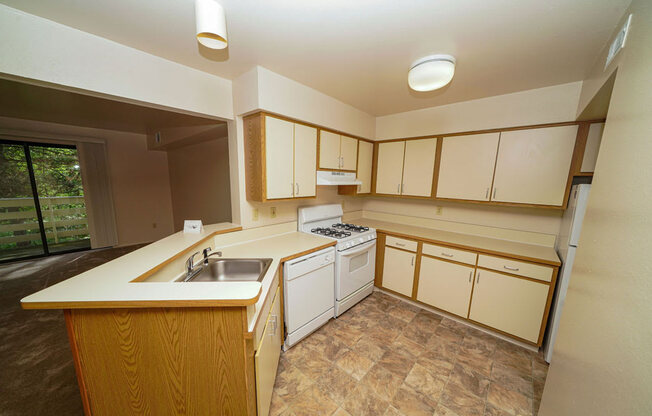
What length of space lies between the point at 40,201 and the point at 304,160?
16.9 ft

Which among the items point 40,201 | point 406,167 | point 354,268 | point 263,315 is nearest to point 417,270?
point 354,268

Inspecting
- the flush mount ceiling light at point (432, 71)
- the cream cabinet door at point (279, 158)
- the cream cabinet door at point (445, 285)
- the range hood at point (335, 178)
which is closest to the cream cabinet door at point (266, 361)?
the cream cabinet door at point (279, 158)

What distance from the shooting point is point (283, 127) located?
77.2 inches

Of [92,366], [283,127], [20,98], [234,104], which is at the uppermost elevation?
[20,98]

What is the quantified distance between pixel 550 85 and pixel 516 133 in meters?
0.44

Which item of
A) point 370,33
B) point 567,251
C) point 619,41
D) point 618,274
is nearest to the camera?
point 618,274

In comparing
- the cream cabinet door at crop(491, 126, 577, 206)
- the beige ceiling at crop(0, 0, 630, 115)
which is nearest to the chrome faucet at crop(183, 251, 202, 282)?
the beige ceiling at crop(0, 0, 630, 115)

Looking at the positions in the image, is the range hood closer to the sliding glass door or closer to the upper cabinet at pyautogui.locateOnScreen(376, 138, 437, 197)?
the upper cabinet at pyautogui.locateOnScreen(376, 138, 437, 197)

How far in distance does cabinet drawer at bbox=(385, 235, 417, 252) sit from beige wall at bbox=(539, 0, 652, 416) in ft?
4.75

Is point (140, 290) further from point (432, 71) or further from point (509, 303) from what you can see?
point (509, 303)

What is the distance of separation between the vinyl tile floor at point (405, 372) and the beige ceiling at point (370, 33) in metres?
2.44

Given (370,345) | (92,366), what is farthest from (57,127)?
(370,345)

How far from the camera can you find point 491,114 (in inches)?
87.2

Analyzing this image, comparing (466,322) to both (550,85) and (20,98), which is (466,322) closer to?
(550,85)
